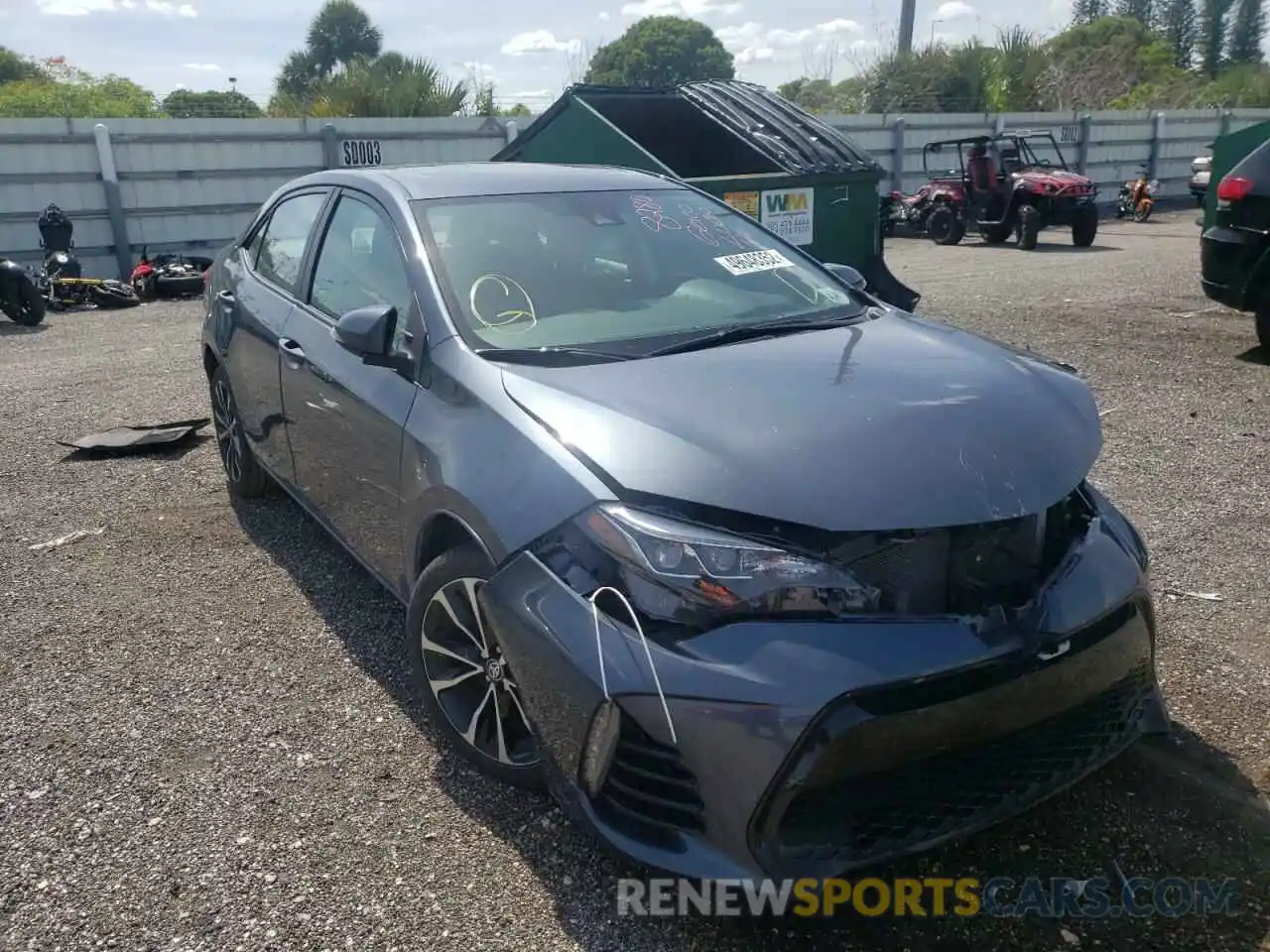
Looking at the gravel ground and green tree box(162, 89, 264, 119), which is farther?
green tree box(162, 89, 264, 119)

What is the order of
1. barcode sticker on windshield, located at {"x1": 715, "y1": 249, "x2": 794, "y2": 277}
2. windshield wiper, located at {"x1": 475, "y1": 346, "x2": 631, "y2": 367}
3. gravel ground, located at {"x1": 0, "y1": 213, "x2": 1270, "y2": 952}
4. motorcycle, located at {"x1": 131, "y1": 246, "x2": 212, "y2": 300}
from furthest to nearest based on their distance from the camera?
motorcycle, located at {"x1": 131, "y1": 246, "x2": 212, "y2": 300} < barcode sticker on windshield, located at {"x1": 715, "y1": 249, "x2": 794, "y2": 277} < windshield wiper, located at {"x1": 475, "y1": 346, "x2": 631, "y2": 367} < gravel ground, located at {"x1": 0, "y1": 213, "x2": 1270, "y2": 952}

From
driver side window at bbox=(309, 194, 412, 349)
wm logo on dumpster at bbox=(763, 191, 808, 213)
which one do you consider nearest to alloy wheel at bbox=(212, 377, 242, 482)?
driver side window at bbox=(309, 194, 412, 349)

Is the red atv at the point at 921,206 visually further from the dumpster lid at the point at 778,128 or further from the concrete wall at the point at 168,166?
the dumpster lid at the point at 778,128

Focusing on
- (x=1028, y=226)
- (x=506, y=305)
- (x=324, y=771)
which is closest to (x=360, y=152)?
(x=1028, y=226)

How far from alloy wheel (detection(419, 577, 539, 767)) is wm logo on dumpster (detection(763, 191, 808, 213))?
5778 millimetres

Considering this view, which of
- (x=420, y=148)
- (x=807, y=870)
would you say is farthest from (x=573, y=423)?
(x=420, y=148)

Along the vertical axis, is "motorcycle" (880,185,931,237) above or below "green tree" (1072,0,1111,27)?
below

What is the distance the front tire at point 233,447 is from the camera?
483 centimetres

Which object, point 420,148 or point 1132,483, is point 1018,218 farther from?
point 1132,483

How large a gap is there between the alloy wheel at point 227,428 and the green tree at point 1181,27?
74.7 meters

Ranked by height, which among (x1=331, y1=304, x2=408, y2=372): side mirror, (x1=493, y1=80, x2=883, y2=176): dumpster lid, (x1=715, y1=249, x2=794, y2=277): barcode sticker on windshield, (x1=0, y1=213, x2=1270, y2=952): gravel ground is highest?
(x1=493, y1=80, x2=883, y2=176): dumpster lid

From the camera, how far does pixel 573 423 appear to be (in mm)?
2477

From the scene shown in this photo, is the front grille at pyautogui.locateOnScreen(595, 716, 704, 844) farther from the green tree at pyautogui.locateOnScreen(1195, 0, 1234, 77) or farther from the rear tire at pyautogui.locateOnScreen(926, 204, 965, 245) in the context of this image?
the green tree at pyautogui.locateOnScreen(1195, 0, 1234, 77)

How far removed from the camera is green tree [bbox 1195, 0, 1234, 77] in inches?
2544
